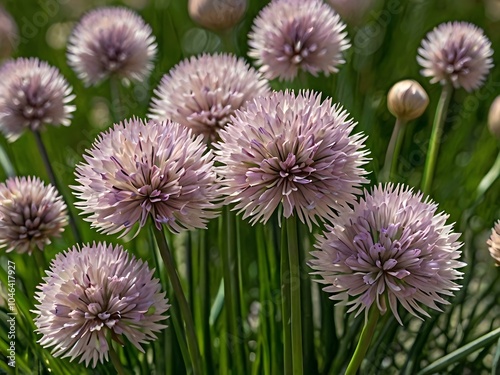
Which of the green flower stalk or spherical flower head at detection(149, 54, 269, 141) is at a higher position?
the green flower stalk

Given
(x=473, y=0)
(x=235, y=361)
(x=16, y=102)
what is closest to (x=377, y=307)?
(x=235, y=361)

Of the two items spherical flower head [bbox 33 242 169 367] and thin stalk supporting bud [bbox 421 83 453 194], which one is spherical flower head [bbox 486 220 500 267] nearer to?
thin stalk supporting bud [bbox 421 83 453 194]

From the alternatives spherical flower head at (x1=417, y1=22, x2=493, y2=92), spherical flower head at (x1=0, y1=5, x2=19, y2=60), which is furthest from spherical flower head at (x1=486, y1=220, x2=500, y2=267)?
spherical flower head at (x1=0, y1=5, x2=19, y2=60)

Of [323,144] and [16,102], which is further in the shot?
[16,102]

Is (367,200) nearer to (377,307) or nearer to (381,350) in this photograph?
(377,307)

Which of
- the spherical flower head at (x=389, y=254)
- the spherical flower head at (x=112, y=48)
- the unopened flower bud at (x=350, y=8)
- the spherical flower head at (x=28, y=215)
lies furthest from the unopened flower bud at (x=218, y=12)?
the spherical flower head at (x=389, y=254)
